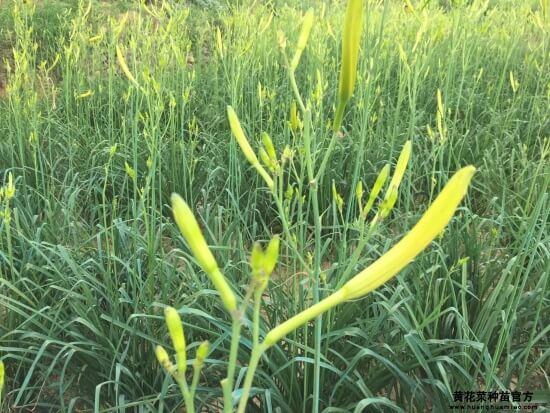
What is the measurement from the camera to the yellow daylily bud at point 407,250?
0.47 m

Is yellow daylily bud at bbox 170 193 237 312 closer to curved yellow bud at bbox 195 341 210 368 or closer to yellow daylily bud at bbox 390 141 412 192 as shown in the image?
curved yellow bud at bbox 195 341 210 368

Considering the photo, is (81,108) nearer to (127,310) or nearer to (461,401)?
(127,310)

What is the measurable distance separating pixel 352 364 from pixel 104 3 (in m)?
5.51

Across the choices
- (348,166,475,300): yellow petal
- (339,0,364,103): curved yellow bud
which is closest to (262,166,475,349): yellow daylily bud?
(348,166,475,300): yellow petal

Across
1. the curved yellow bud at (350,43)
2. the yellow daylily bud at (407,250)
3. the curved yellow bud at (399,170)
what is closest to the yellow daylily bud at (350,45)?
the curved yellow bud at (350,43)

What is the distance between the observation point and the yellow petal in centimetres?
47

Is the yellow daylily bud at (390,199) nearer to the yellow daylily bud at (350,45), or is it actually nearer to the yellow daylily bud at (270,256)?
the yellow daylily bud at (350,45)

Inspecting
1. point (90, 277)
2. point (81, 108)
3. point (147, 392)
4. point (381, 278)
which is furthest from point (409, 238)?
point (81, 108)

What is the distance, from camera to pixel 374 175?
9.25 ft

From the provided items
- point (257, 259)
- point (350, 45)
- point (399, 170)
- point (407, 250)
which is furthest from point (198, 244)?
point (399, 170)

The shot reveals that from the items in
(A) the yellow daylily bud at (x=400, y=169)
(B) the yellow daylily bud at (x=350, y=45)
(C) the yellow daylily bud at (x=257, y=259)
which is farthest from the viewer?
(A) the yellow daylily bud at (x=400, y=169)

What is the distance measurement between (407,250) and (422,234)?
2 cm

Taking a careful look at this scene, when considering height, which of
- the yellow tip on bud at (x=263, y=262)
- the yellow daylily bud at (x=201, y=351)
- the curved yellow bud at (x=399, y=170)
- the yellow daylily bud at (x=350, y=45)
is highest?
the yellow daylily bud at (x=350, y=45)

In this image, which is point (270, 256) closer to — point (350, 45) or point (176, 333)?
point (176, 333)
